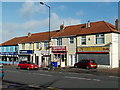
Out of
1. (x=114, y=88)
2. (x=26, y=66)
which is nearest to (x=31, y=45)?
(x=26, y=66)

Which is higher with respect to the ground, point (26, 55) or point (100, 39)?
point (100, 39)

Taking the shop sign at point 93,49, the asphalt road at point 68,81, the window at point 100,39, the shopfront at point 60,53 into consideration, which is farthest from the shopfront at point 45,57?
the asphalt road at point 68,81

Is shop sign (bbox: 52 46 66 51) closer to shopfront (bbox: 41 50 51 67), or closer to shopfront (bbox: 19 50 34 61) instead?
shopfront (bbox: 41 50 51 67)

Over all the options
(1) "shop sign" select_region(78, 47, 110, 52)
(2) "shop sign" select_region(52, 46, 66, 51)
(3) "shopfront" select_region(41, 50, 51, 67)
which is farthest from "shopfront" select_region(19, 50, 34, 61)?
(1) "shop sign" select_region(78, 47, 110, 52)

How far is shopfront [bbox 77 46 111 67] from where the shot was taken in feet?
97.8

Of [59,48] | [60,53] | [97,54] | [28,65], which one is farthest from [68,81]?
[59,48]

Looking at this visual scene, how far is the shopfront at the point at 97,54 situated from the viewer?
2980cm

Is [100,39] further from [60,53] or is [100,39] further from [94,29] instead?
[60,53]

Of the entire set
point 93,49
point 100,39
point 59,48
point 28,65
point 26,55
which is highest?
point 100,39

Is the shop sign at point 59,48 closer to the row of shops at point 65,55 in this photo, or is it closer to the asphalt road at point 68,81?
the row of shops at point 65,55

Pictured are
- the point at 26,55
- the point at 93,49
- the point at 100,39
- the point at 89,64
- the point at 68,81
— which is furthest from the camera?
the point at 26,55

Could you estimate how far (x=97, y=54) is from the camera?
102 feet

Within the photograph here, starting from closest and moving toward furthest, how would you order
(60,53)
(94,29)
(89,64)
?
(89,64), (94,29), (60,53)

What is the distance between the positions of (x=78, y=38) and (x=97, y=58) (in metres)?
5.49
